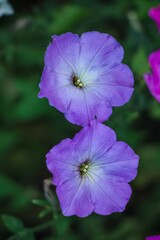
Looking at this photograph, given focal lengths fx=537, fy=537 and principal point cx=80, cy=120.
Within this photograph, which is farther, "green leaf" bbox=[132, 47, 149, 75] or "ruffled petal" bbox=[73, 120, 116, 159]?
"green leaf" bbox=[132, 47, 149, 75]

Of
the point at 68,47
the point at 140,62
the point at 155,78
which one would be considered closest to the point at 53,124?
the point at 140,62

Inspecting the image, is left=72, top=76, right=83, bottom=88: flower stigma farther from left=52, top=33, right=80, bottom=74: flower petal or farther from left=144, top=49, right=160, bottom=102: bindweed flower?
left=144, top=49, right=160, bottom=102: bindweed flower

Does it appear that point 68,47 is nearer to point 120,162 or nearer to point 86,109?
point 86,109

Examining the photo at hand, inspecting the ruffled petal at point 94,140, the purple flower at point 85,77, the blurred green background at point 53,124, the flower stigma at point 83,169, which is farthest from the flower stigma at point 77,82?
the blurred green background at point 53,124

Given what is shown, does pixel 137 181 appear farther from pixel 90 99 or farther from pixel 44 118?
pixel 90 99

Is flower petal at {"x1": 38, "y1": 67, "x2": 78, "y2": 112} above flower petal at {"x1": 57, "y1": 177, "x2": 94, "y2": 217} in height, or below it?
above

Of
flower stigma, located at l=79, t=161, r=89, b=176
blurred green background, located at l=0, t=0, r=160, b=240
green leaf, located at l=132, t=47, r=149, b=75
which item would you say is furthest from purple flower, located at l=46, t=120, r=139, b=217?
green leaf, located at l=132, t=47, r=149, b=75
